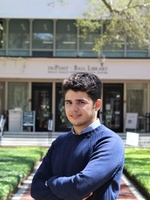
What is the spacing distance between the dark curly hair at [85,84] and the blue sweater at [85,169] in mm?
224

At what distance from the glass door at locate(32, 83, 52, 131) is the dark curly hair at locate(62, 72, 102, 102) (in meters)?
18.0

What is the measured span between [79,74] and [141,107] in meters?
18.5

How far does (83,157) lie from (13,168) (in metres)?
6.81

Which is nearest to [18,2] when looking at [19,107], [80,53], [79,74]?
[80,53]

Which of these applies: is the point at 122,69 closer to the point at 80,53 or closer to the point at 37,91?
the point at 80,53

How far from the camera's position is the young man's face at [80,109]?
2334 mm

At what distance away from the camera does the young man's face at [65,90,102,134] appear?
7.66 ft

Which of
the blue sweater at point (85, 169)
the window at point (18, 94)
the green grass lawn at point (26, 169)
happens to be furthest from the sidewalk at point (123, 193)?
the window at point (18, 94)

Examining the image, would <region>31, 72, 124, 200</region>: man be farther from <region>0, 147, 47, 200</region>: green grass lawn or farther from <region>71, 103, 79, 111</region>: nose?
<region>0, 147, 47, 200</region>: green grass lawn

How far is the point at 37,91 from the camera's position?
2045 centimetres

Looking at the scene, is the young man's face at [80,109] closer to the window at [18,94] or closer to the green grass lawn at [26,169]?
the green grass lawn at [26,169]

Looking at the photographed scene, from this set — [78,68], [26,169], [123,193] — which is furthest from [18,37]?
[123,193]

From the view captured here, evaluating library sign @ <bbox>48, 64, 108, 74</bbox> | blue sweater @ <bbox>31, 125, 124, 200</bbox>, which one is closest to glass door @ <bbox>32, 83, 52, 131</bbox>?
library sign @ <bbox>48, 64, 108, 74</bbox>

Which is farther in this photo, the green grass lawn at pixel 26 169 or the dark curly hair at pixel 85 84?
the green grass lawn at pixel 26 169
